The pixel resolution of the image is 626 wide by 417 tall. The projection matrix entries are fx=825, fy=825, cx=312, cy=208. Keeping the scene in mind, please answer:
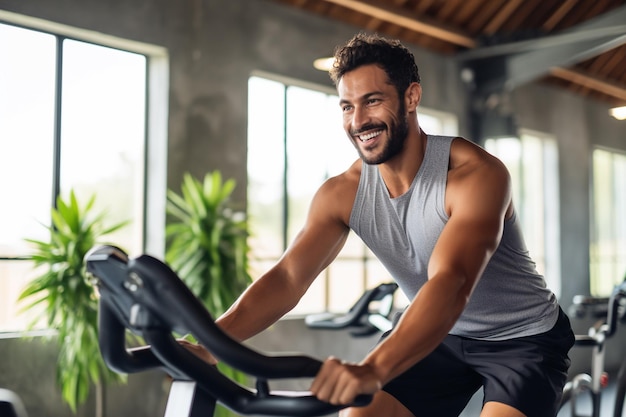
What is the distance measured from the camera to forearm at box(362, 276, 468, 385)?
115cm

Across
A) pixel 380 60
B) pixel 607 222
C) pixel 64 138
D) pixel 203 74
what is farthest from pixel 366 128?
pixel 607 222

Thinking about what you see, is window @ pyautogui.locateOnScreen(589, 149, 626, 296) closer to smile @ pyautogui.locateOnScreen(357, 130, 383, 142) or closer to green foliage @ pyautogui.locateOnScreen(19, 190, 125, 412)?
green foliage @ pyautogui.locateOnScreen(19, 190, 125, 412)

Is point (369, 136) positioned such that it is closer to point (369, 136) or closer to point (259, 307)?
point (369, 136)

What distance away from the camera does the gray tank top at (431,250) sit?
63.5 inches

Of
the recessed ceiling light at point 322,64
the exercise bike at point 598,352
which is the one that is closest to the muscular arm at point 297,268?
the exercise bike at point 598,352

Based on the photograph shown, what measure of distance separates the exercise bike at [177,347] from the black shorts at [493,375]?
65cm

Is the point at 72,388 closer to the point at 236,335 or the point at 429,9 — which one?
the point at 236,335

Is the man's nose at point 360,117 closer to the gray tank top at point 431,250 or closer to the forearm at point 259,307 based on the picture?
the gray tank top at point 431,250

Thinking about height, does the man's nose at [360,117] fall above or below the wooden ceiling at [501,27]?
below

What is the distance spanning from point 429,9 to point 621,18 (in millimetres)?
1523

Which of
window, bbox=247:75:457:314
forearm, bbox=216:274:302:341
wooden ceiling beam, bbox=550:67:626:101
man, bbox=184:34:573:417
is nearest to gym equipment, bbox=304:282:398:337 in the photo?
man, bbox=184:34:573:417

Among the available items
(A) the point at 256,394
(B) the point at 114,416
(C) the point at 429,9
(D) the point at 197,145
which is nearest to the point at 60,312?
(B) the point at 114,416

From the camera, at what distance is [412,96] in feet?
5.16

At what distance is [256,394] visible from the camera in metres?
1.15
